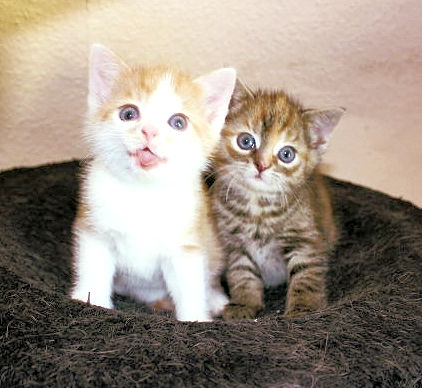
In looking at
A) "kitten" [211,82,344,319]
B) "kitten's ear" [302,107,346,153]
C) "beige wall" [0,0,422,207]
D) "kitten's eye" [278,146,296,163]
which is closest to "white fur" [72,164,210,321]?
"kitten" [211,82,344,319]

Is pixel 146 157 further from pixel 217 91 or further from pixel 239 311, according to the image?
pixel 239 311

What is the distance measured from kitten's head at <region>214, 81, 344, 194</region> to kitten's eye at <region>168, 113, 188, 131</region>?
327mm

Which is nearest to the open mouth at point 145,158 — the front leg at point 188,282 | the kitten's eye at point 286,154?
the front leg at point 188,282

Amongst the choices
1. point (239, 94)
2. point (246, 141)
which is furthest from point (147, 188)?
point (239, 94)

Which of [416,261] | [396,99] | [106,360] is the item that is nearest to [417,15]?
[396,99]

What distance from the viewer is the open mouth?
1444 millimetres

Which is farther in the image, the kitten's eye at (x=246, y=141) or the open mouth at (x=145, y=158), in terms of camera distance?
the kitten's eye at (x=246, y=141)

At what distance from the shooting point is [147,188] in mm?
1588

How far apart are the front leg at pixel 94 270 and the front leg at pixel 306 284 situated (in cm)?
54

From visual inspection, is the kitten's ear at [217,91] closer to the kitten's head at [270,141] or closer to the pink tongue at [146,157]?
the kitten's head at [270,141]

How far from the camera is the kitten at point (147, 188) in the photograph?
5.05ft

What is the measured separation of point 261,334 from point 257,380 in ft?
0.57

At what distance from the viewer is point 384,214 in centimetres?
216

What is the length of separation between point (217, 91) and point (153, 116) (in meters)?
0.27
